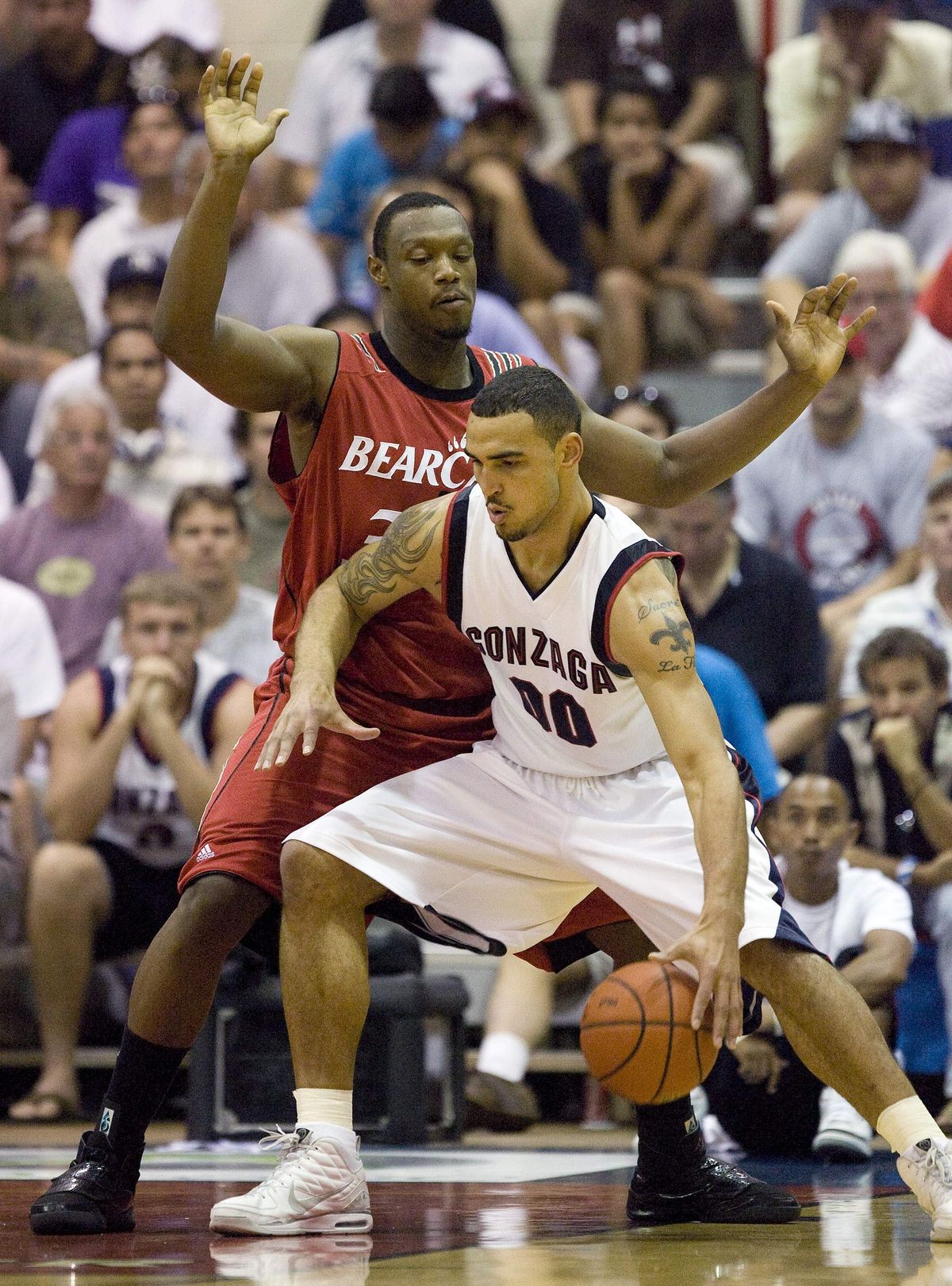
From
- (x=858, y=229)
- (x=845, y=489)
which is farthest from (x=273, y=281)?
(x=845, y=489)

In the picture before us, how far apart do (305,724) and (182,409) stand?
232 inches

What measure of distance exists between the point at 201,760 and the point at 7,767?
821 millimetres

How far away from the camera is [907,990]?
6.98 m

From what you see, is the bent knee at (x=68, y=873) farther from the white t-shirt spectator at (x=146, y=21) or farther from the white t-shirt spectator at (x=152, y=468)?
the white t-shirt spectator at (x=146, y=21)

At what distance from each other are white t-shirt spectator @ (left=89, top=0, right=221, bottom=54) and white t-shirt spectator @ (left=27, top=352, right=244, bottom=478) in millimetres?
3350

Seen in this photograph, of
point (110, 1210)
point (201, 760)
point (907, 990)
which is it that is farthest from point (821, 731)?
point (110, 1210)

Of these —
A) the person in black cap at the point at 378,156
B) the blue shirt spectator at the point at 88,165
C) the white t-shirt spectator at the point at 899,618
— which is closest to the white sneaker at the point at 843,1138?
the white t-shirt spectator at the point at 899,618

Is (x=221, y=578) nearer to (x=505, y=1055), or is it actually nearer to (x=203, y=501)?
(x=203, y=501)

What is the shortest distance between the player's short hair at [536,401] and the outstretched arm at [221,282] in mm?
513

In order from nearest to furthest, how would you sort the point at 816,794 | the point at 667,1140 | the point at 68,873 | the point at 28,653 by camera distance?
the point at 667,1140 → the point at 816,794 → the point at 68,873 → the point at 28,653

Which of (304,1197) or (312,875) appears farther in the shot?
(312,875)

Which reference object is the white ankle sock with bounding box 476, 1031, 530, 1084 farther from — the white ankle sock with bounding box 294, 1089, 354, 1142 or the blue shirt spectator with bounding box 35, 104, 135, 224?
the blue shirt spectator with bounding box 35, 104, 135, 224

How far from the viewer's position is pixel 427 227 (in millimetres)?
4707

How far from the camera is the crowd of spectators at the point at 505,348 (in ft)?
24.1
